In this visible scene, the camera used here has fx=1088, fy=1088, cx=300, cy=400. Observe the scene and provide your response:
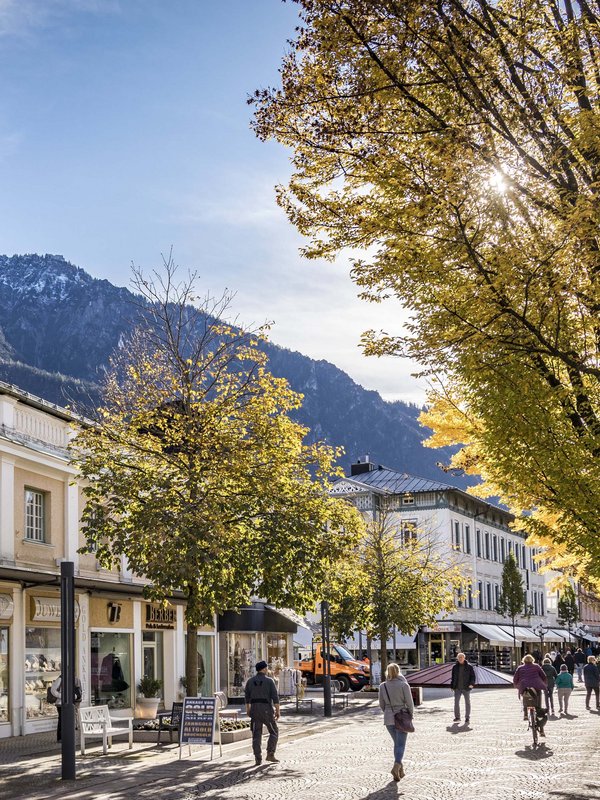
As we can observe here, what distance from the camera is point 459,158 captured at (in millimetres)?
9836

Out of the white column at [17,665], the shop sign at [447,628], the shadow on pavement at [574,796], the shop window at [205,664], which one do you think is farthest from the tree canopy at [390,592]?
the shadow on pavement at [574,796]

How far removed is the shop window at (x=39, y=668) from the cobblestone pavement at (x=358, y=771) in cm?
487

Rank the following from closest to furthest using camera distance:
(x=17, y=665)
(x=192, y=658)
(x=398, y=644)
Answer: (x=192, y=658), (x=17, y=665), (x=398, y=644)

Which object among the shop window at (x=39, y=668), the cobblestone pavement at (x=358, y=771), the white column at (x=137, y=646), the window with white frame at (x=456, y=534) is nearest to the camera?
the cobblestone pavement at (x=358, y=771)

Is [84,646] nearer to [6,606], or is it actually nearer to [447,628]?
[6,606]

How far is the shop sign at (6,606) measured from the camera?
2347 cm

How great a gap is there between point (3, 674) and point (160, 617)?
946cm

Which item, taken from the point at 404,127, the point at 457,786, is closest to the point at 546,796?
the point at 457,786

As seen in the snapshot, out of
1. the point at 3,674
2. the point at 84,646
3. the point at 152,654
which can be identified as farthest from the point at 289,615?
the point at 3,674

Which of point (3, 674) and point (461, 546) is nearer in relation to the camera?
point (3, 674)

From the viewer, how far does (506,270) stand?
33.1 feet

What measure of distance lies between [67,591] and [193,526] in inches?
192

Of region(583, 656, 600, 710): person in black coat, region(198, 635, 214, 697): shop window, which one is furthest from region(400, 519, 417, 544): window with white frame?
region(583, 656, 600, 710): person in black coat

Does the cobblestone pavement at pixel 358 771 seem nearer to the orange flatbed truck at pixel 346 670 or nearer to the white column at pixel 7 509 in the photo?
the white column at pixel 7 509
